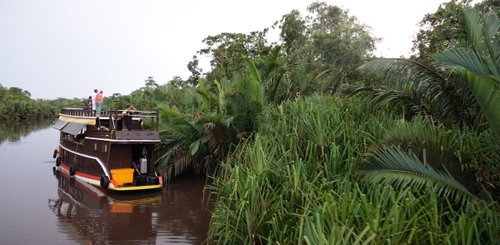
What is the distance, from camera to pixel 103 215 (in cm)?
1052

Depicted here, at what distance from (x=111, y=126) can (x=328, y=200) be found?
10158 millimetres

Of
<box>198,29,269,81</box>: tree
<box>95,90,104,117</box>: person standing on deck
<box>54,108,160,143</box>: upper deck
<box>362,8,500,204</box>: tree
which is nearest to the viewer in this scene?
<box>362,8,500,204</box>: tree

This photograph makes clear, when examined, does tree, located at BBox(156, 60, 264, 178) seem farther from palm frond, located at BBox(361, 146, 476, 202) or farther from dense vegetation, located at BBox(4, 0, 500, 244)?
palm frond, located at BBox(361, 146, 476, 202)

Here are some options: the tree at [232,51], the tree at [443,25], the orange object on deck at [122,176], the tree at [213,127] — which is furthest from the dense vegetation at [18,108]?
the tree at [443,25]

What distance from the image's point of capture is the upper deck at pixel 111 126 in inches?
495

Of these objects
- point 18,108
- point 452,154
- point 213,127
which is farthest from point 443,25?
point 18,108

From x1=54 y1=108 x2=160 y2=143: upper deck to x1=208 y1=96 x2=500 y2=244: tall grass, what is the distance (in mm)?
5039

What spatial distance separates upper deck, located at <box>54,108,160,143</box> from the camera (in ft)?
41.2

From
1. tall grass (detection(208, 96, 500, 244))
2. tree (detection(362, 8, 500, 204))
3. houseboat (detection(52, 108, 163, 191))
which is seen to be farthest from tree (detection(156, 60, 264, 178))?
tree (detection(362, 8, 500, 204))

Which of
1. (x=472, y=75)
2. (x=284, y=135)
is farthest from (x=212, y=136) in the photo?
(x=472, y=75)

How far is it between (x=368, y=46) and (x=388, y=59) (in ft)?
56.2

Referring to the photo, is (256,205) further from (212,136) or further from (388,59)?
(212,136)

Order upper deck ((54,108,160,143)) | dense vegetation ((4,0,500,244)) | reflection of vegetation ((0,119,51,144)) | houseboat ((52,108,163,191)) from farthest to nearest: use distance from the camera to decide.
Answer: reflection of vegetation ((0,119,51,144)) → upper deck ((54,108,160,143)) → houseboat ((52,108,163,191)) → dense vegetation ((4,0,500,244))

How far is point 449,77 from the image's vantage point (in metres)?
6.55
